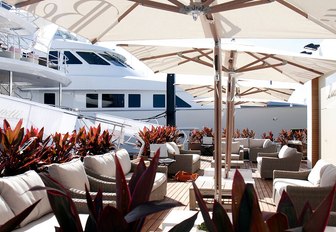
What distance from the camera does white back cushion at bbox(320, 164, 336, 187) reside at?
471cm

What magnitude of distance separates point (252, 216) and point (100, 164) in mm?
4611

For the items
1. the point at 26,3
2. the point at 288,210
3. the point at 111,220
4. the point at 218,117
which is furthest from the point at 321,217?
the point at 26,3

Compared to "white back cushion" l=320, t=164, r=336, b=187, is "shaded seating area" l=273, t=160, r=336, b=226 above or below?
below

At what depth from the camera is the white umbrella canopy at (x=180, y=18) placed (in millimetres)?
3527

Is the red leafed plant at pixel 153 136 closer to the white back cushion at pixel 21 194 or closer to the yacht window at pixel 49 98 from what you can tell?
the white back cushion at pixel 21 194

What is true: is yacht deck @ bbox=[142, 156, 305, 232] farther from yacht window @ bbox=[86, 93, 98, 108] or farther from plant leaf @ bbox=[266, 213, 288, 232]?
yacht window @ bbox=[86, 93, 98, 108]

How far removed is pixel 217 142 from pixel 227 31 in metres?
1.22

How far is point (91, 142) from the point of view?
6.56 m

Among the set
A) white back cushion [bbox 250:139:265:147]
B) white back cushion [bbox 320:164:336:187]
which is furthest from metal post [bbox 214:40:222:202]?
white back cushion [bbox 250:139:265:147]

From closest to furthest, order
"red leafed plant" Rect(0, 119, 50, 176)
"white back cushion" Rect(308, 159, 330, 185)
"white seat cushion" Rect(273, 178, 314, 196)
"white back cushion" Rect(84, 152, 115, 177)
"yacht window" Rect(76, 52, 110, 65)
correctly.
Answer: "red leafed plant" Rect(0, 119, 50, 176) → "white back cushion" Rect(84, 152, 115, 177) → "white back cushion" Rect(308, 159, 330, 185) → "white seat cushion" Rect(273, 178, 314, 196) → "yacht window" Rect(76, 52, 110, 65)

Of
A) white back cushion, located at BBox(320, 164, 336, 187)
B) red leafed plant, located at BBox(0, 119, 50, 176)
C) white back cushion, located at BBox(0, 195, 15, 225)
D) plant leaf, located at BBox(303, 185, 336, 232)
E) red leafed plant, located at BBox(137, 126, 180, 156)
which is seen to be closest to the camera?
plant leaf, located at BBox(303, 185, 336, 232)

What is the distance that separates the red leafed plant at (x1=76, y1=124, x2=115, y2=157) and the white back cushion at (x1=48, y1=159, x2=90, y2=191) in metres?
1.93

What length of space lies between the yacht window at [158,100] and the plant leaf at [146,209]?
17.5 m

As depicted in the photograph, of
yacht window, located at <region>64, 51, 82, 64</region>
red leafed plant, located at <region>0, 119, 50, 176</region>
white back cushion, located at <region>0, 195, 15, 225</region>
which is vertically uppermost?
yacht window, located at <region>64, 51, 82, 64</region>
